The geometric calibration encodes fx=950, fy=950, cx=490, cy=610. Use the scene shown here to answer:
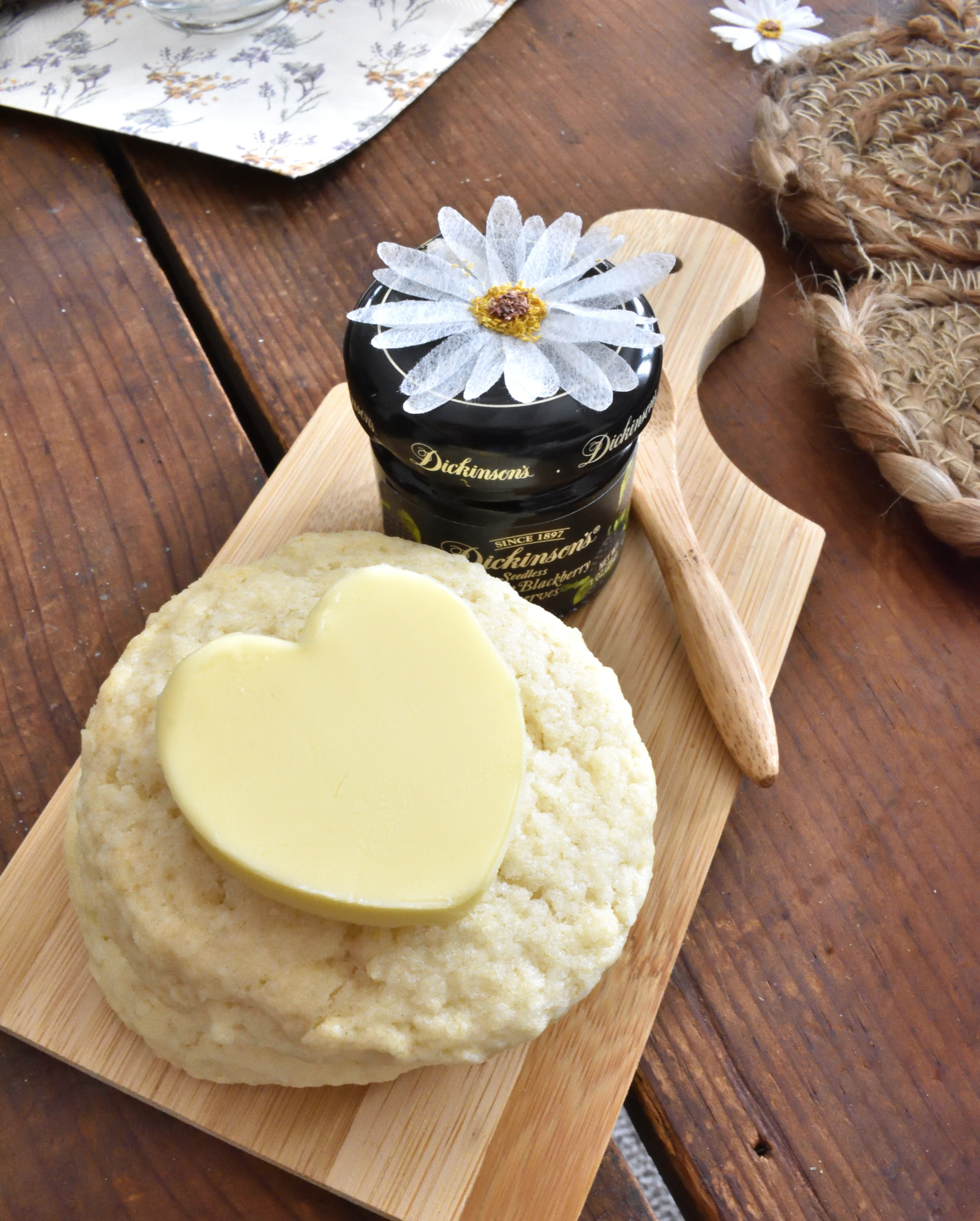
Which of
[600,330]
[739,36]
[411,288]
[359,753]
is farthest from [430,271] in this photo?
[739,36]

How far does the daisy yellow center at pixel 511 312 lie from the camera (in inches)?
23.8

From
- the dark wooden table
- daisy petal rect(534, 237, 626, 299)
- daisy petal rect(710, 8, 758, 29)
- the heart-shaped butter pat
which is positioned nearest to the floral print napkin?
the dark wooden table

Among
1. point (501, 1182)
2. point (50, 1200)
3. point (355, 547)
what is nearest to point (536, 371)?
point (355, 547)

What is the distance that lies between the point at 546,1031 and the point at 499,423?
0.40m

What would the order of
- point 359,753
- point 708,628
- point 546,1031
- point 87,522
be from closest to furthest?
point 359,753
point 546,1031
point 708,628
point 87,522

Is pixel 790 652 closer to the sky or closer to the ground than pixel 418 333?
closer to the ground

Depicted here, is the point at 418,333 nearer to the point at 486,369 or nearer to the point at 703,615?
the point at 486,369

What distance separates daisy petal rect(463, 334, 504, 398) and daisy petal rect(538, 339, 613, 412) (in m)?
0.03

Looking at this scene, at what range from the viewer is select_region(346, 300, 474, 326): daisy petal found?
604mm

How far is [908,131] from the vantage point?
1.03m

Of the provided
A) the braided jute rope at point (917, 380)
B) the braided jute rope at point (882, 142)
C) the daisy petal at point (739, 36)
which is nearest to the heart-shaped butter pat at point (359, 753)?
the braided jute rope at point (917, 380)

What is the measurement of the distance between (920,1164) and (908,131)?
984 millimetres

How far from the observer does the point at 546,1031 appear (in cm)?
63

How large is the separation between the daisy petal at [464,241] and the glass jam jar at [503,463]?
0.06 metres
